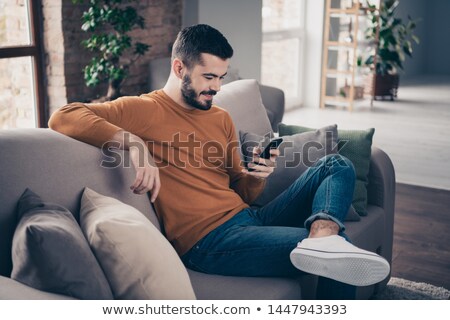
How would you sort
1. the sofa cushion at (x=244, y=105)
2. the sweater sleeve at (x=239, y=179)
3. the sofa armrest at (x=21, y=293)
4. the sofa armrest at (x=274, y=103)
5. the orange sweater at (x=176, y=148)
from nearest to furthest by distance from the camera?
1. the sofa armrest at (x=21, y=293)
2. the orange sweater at (x=176, y=148)
3. the sweater sleeve at (x=239, y=179)
4. the sofa cushion at (x=244, y=105)
5. the sofa armrest at (x=274, y=103)

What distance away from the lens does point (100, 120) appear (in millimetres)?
1844

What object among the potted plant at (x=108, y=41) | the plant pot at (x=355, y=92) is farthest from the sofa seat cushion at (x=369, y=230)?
the plant pot at (x=355, y=92)

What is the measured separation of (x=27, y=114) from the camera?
3.87m

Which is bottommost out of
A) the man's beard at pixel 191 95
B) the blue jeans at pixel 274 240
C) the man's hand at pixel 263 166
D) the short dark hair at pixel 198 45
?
the blue jeans at pixel 274 240

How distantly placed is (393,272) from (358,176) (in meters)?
0.65

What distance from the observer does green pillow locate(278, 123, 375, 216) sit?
8.07 feet

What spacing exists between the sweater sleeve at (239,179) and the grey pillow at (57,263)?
0.84 metres

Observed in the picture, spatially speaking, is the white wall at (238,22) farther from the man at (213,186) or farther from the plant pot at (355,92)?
the man at (213,186)

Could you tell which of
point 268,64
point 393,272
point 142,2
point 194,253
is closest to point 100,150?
point 194,253

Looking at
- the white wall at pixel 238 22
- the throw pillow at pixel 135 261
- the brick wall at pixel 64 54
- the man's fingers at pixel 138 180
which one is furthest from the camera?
the white wall at pixel 238 22

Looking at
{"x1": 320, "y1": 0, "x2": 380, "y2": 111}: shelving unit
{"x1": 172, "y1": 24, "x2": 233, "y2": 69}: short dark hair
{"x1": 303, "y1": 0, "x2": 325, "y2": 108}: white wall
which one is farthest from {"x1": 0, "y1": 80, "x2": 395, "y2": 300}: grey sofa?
{"x1": 303, "y1": 0, "x2": 325, "y2": 108}: white wall

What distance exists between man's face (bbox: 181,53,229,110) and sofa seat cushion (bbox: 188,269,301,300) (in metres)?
0.55

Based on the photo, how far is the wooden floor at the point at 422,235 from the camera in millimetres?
2889
